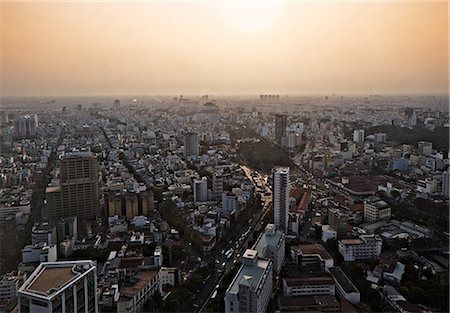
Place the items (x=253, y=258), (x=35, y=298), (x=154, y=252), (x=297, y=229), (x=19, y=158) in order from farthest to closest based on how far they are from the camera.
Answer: (x=19, y=158) < (x=297, y=229) < (x=154, y=252) < (x=253, y=258) < (x=35, y=298)

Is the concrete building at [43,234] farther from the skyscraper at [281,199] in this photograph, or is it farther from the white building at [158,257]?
the skyscraper at [281,199]

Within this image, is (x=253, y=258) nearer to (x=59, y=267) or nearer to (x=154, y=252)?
(x=154, y=252)

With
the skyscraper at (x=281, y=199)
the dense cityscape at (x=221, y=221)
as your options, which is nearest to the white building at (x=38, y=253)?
the dense cityscape at (x=221, y=221)

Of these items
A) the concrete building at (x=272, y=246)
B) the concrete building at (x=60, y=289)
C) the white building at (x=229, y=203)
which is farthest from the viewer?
the white building at (x=229, y=203)

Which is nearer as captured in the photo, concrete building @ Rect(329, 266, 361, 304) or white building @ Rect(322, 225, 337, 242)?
concrete building @ Rect(329, 266, 361, 304)

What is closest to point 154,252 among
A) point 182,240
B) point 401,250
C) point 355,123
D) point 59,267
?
point 182,240

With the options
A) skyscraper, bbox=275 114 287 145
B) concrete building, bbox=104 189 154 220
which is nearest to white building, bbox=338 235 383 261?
concrete building, bbox=104 189 154 220

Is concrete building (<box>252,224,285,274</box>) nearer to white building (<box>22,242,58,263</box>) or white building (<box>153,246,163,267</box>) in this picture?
white building (<box>153,246,163,267</box>)
